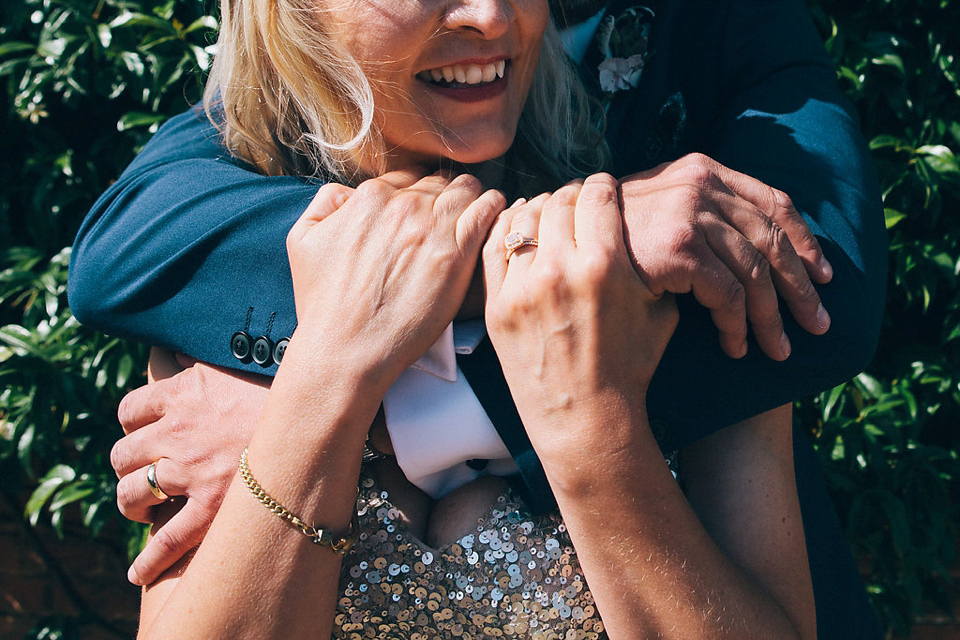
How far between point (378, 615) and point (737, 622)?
567 millimetres

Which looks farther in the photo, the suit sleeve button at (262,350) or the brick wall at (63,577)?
the brick wall at (63,577)

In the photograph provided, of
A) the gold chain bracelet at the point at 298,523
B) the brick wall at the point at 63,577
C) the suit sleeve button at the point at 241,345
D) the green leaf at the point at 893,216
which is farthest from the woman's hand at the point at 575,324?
the brick wall at the point at 63,577

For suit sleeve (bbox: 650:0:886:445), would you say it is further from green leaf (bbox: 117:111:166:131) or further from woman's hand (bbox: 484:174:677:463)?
green leaf (bbox: 117:111:166:131)

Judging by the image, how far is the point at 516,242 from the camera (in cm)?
125

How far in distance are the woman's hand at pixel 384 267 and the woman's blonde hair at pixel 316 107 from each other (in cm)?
28

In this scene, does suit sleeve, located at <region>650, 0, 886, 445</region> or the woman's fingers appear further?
suit sleeve, located at <region>650, 0, 886, 445</region>

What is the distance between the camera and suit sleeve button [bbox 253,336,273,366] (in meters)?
1.38

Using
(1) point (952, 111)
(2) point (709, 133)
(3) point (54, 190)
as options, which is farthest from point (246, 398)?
(1) point (952, 111)

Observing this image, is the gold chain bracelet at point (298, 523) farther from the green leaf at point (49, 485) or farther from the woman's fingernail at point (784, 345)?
the green leaf at point (49, 485)

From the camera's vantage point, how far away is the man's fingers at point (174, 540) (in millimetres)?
1398

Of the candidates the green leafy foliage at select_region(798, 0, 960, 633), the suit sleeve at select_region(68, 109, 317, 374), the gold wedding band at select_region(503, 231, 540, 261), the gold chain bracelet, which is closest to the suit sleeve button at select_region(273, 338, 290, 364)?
the suit sleeve at select_region(68, 109, 317, 374)

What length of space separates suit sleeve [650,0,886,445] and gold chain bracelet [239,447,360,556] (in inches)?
20.5

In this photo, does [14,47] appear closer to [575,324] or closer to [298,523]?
[298,523]

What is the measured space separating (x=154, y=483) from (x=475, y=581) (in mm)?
581
